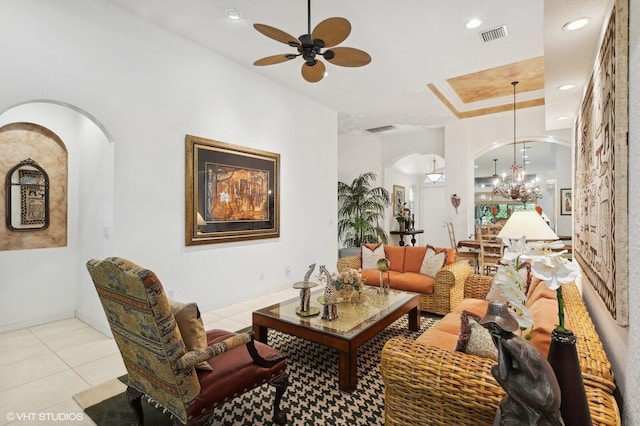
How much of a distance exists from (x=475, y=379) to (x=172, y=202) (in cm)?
351

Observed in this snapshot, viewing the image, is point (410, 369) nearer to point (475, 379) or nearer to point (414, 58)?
point (475, 379)

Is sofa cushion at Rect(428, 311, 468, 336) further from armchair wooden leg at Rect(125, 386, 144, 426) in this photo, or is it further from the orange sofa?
armchair wooden leg at Rect(125, 386, 144, 426)

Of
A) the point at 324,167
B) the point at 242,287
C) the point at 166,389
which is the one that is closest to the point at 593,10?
Answer: the point at 166,389

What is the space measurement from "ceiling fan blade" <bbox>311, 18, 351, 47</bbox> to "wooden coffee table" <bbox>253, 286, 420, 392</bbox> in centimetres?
226

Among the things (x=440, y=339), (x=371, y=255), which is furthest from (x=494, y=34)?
(x=440, y=339)

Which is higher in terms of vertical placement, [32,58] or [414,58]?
[414,58]

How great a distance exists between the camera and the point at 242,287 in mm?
4652

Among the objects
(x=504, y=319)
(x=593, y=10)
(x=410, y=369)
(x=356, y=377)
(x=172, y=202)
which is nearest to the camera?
(x=504, y=319)

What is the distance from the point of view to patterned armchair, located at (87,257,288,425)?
1.50m

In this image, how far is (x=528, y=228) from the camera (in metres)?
2.98

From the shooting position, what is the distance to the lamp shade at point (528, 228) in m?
2.93

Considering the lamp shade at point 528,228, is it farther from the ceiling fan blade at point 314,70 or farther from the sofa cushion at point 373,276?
the ceiling fan blade at point 314,70

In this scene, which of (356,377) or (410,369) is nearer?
(410,369)

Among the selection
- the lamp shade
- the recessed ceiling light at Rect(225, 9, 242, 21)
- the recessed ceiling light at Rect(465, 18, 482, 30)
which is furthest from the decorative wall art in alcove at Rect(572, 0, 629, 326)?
the recessed ceiling light at Rect(225, 9, 242, 21)
